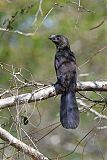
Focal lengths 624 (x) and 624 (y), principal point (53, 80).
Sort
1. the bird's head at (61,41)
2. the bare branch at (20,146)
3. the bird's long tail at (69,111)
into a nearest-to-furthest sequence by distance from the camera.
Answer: the bare branch at (20,146)
the bird's long tail at (69,111)
the bird's head at (61,41)

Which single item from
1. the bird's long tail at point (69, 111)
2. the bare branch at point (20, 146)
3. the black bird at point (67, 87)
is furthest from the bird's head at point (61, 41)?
the bare branch at point (20, 146)

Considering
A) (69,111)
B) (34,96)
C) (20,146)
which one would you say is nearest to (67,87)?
(69,111)

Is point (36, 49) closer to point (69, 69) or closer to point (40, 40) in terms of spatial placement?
point (40, 40)

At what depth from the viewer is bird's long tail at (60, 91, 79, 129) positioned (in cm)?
427

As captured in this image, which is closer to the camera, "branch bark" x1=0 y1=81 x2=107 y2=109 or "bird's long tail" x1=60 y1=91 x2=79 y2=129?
"branch bark" x1=0 y1=81 x2=107 y2=109

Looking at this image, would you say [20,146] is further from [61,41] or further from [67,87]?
[61,41]

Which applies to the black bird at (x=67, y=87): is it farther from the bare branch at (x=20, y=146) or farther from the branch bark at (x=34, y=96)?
the bare branch at (x=20, y=146)

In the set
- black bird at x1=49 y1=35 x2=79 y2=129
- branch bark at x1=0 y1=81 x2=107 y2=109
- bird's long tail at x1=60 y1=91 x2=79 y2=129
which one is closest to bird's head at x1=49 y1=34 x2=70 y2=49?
black bird at x1=49 y1=35 x2=79 y2=129

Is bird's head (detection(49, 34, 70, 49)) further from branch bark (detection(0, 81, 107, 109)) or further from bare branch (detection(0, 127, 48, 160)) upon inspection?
bare branch (detection(0, 127, 48, 160))

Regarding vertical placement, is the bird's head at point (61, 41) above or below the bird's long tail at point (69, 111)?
above

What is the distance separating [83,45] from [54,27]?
1.92 feet

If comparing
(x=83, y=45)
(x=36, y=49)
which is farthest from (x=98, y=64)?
(x=36, y=49)

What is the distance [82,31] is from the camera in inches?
396

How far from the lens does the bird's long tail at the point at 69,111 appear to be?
168 inches
